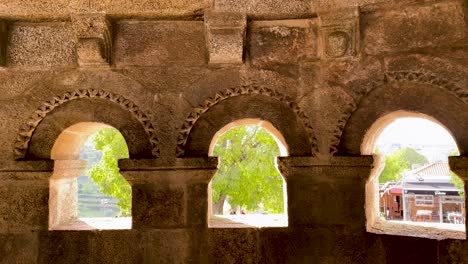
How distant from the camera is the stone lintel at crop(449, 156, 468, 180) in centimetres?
298

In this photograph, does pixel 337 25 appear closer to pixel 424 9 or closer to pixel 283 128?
pixel 424 9

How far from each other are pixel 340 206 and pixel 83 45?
2436mm

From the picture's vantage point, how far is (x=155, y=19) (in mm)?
3498

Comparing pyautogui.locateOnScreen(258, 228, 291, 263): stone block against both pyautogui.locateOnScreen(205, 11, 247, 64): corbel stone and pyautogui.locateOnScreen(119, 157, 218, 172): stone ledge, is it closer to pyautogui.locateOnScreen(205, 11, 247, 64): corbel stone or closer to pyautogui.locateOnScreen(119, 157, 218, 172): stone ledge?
pyautogui.locateOnScreen(119, 157, 218, 172): stone ledge

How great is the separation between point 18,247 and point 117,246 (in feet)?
2.66

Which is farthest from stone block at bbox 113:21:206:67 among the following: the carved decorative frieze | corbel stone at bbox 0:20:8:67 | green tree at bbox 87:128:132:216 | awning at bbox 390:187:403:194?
awning at bbox 390:187:403:194

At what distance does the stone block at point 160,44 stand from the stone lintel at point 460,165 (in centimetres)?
207

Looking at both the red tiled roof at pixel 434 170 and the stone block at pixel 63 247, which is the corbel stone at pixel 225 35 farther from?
the red tiled roof at pixel 434 170

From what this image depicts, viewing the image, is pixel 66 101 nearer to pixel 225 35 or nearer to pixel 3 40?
pixel 3 40

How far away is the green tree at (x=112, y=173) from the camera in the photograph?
11026mm

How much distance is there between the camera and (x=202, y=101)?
136 inches

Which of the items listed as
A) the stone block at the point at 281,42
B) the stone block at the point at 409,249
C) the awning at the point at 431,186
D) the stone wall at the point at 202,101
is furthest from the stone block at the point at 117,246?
the awning at the point at 431,186

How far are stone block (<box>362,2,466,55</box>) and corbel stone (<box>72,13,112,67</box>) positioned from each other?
210cm

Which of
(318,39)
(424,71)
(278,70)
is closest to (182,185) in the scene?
(278,70)
